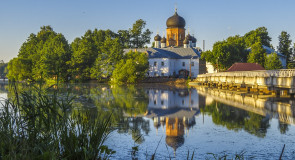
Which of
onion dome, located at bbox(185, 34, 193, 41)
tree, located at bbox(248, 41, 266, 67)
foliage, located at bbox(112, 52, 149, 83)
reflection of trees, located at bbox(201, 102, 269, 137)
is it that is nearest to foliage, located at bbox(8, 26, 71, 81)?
foliage, located at bbox(112, 52, 149, 83)

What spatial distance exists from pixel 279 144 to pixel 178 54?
82441mm

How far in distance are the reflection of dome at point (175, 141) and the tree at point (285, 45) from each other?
90.6 meters

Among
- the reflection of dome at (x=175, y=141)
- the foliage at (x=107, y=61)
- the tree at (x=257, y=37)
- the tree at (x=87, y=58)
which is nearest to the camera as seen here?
the reflection of dome at (x=175, y=141)

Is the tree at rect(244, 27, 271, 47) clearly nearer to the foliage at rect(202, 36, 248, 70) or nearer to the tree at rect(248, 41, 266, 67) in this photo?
the foliage at rect(202, 36, 248, 70)

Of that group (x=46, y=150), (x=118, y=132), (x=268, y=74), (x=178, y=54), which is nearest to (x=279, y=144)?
(x=118, y=132)

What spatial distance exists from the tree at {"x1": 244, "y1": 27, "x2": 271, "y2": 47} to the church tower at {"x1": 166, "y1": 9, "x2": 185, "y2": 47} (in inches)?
788

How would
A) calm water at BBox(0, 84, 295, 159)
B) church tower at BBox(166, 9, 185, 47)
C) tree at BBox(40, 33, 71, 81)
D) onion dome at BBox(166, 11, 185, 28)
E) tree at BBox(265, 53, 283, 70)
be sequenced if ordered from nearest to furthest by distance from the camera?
calm water at BBox(0, 84, 295, 159)
tree at BBox(265, 53, 283, 70)
tree at BBox(40, 33, 71, 81)
onion dome at BBox(166, 11, 185, 28)
church tower at BBox(166, 9, 185, 47)

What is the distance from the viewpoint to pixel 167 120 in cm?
1766

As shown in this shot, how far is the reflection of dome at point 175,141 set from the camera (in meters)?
11.6

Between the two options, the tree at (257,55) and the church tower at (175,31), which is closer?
the tree at (257,55)

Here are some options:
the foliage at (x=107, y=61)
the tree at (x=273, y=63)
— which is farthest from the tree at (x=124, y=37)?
the tree at (x=273, y=63)

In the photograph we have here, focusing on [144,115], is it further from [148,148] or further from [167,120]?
[148,148]

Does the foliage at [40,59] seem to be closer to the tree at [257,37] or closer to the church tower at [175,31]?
the church tower at [175,31]

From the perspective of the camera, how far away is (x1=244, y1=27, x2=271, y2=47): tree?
87.8m
